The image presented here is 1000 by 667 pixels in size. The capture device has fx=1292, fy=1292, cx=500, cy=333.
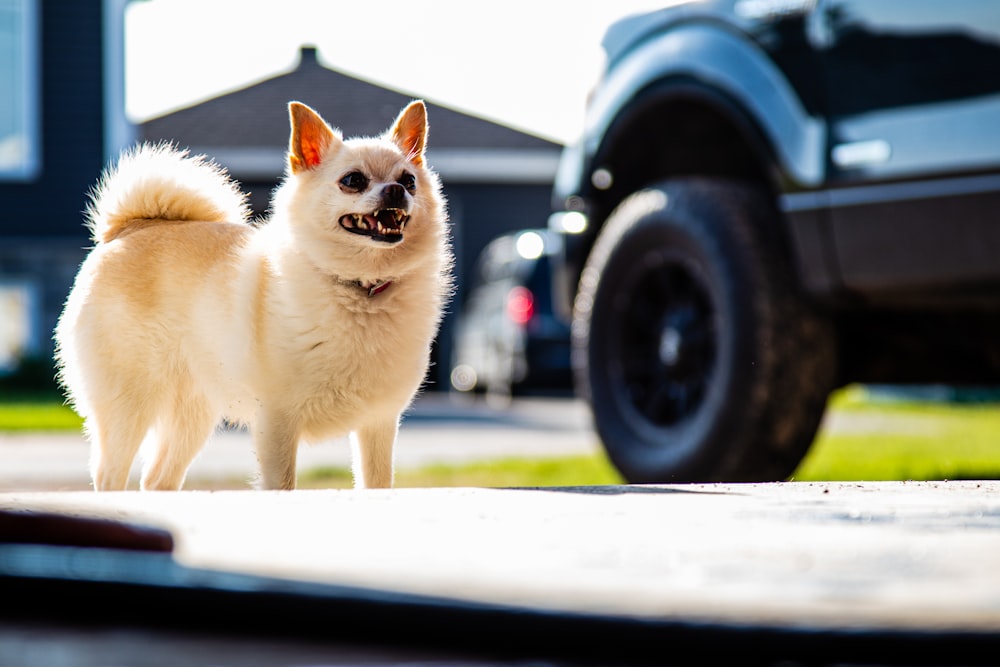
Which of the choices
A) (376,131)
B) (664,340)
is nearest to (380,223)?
(664,340)

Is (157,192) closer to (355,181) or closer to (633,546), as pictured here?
(355,181)

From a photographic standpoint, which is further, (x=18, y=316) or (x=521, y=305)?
(x=18, y=316)

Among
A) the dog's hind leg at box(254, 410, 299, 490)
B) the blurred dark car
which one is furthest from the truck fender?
the blurred dark car

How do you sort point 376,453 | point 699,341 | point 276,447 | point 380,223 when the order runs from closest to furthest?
point 276,447 < point 380,223 < point 376,453 < point 699,341

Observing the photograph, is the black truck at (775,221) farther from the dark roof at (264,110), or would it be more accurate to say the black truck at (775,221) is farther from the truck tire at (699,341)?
the dark roof at (264,110)

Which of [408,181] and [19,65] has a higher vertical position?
[19,65]

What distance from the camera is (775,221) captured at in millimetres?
4176

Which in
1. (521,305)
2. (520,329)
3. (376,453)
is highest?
(521,305)

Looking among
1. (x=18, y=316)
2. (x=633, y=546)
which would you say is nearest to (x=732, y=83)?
(x=633, y=546)

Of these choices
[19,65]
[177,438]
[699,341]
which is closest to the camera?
[177,438]

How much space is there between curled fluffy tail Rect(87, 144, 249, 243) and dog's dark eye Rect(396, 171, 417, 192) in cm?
90

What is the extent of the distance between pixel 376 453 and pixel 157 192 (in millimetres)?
1154

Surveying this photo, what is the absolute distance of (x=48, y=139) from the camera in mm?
A: 16734

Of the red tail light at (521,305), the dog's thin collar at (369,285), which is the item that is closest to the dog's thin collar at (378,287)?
the dog's thin collar at (369,285)
